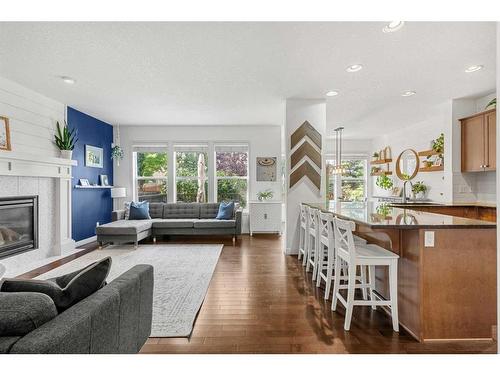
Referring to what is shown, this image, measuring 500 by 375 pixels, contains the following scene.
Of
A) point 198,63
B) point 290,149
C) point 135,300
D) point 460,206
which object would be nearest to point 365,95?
point 290,149

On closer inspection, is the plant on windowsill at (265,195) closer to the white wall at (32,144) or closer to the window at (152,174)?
the window at (152,174)

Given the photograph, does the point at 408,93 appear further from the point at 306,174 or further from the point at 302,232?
the point at 302,232

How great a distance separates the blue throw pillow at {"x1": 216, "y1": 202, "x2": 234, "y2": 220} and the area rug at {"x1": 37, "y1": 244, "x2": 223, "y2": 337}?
0.85 m

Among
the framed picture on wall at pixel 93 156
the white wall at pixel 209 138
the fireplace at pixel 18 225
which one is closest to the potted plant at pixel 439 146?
the white wall at pixel 209 138

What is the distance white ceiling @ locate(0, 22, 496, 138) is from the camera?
2.67 meters

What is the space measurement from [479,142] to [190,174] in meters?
5.80

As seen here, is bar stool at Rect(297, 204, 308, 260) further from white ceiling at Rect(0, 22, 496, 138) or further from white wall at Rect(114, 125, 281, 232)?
white wall at Rect(114, 125, 281, 232)

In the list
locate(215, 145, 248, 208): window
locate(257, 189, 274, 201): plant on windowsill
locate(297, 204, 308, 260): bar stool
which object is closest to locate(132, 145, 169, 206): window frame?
locate(215, 145, 248, 208): window

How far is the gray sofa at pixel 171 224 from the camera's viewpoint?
5.18m

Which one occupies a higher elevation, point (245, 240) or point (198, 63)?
point (198, 63)

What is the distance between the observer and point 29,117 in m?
4.38

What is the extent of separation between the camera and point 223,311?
2662mm
